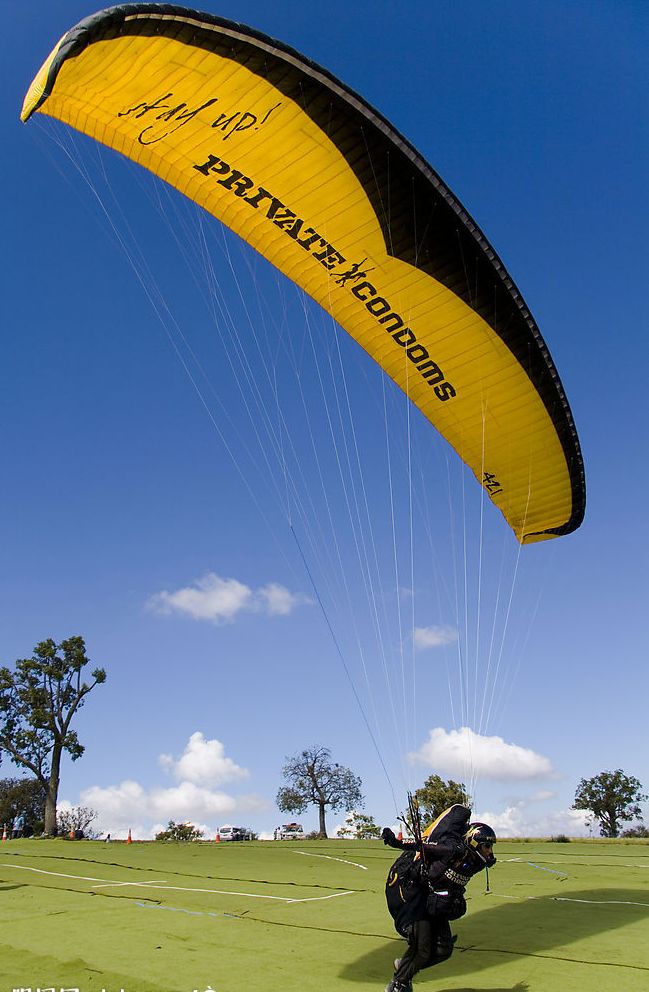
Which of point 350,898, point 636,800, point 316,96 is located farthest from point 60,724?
point 636,800

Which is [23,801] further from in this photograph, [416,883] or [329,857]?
[416,883]

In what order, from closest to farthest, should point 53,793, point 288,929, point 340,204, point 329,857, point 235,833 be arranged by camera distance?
point 288,929 → point 340,204 → point 329,857 → point 53,793 → point 235,833

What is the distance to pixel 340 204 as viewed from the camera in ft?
26.4

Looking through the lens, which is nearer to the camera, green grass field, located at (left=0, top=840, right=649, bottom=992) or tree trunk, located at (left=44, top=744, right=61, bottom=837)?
green grass field, located at (left=0, top=840, right=649, bottom=992)

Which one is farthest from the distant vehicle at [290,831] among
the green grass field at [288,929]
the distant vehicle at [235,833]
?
the green grass field at [288,929]

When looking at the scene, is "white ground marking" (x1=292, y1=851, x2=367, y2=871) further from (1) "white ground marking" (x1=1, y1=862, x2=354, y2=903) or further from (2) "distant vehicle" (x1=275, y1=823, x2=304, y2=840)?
(2) "distant vehicle" (x1=275, y1=823, x2=304, y2=840)

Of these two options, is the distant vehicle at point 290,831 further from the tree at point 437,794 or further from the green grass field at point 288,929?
the green grass field at point 288,929

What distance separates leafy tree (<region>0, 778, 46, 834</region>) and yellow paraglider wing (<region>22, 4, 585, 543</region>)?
4789 centimetres

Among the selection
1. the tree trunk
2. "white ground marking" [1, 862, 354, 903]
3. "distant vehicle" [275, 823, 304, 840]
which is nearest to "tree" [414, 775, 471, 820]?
"distant vehicle" [275, 823, 304, 840]

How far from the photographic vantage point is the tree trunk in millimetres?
28031

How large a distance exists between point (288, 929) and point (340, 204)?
7.39m

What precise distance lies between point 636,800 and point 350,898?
45.8 m

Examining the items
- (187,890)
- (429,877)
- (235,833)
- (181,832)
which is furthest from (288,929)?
(181,832)

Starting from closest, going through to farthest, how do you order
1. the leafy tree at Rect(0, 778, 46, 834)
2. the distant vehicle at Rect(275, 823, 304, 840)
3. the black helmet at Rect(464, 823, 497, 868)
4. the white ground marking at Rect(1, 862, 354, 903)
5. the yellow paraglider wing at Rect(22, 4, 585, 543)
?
the black helmet at Rect(464, 823, 497, 868), the yellow paraglider wing at Rect(22, 4, 585, 543), the white ground marking at Rect(1, 862, 354, 903), the distant vehicle at Rect(275, 823, 304, 840), the leafy tree at Rect(0, 778, 46, 834)
